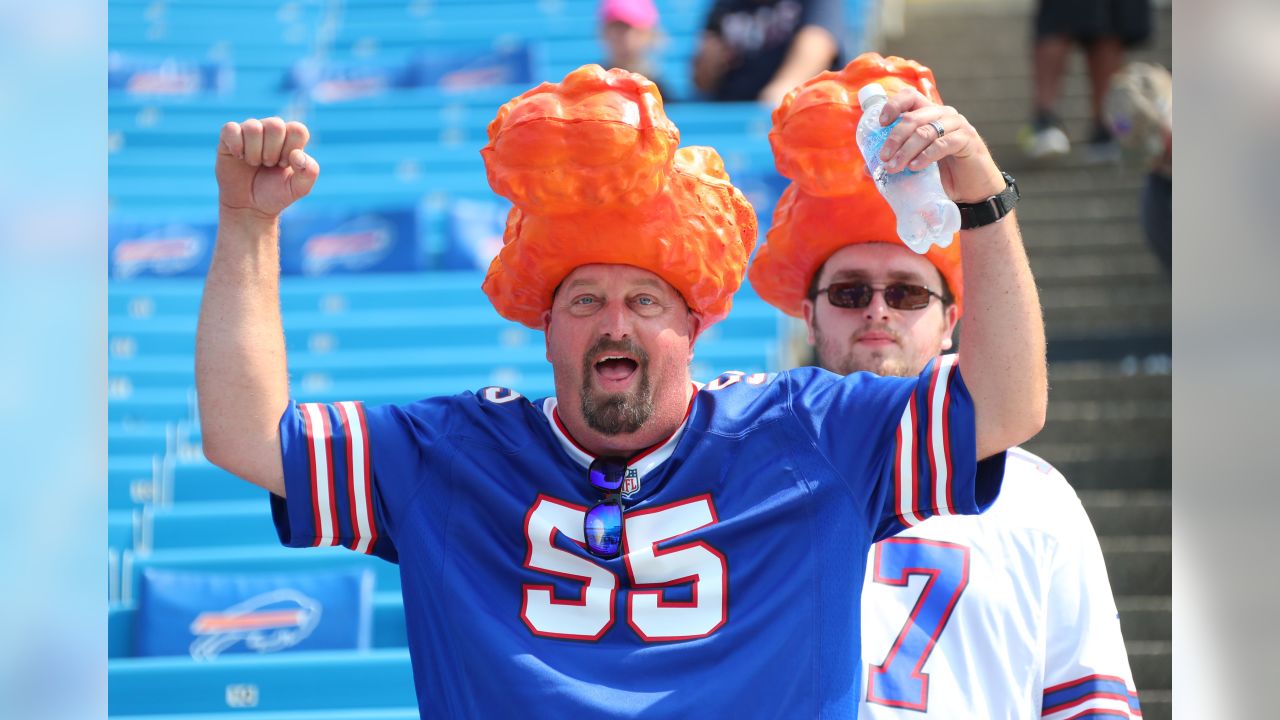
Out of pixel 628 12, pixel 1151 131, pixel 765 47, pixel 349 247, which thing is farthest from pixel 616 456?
pixel 765 47

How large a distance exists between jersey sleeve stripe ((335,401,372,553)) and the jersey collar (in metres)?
0.29

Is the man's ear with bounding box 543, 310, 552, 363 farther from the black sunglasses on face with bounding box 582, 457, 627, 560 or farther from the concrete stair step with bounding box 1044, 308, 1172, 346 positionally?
the concrete stair step with bounding box 1044, 308, 1172, 346

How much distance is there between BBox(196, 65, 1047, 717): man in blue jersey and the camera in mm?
2039

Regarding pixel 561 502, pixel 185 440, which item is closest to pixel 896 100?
pixel 561 502

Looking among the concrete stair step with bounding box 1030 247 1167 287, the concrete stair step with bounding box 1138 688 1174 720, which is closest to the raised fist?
the concrete stair step with bounding box 1138 688 1174 720

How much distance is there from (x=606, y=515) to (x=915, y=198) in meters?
0.63

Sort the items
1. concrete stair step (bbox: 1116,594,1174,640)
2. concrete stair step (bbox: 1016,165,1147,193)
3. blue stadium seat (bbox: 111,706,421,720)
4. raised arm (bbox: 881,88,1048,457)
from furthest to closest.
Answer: concrete stair step (bbox: 1016,165,1147,193)
concrete stair step (bbox: 1116,594,1174,640)
blue stadium seat (bbox: 111,706,421,720)
raised arm (bbox: 881,88,1048,457)

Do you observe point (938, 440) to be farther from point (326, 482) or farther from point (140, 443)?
point (140, 443)

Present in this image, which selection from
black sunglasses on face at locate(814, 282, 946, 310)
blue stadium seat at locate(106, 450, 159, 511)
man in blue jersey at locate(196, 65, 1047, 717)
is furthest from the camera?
blue stadium seat at locate(106, 450, 159, 511)

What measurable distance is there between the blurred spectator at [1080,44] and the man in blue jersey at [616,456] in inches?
184

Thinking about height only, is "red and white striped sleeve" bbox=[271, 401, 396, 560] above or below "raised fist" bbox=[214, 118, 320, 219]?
below

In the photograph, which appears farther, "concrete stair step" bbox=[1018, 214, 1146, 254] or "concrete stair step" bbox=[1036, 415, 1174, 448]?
"concrete stair step" bbox=[1018, 214, 1146, 254]
